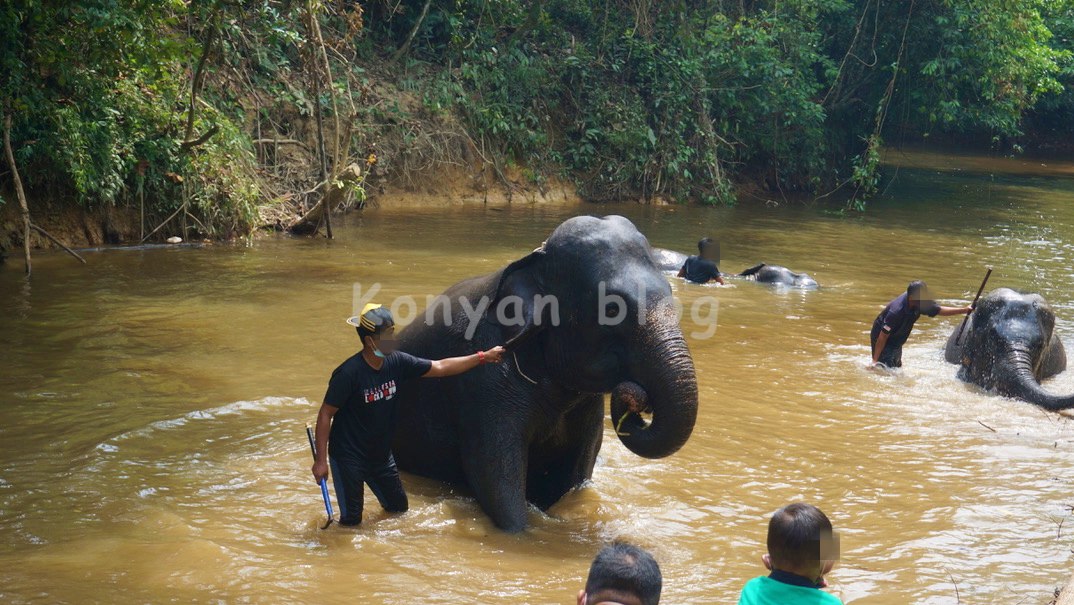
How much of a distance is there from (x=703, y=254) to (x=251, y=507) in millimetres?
9222

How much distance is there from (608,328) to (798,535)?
243cm

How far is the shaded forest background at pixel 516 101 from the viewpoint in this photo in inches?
567

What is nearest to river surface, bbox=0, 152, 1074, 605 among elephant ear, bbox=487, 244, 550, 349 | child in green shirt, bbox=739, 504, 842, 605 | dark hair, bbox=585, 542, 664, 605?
elephant ear, bbox=487, 244, 550, 349

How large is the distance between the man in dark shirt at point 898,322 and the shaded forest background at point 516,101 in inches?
304

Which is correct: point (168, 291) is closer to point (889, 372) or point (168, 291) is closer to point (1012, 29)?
point (889, 372)

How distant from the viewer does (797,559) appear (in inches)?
135

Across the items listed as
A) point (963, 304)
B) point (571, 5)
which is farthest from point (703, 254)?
point (571, 5)

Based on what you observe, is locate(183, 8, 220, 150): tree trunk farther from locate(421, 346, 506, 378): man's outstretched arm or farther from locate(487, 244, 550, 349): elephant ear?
locate(421, 346, 506, 378): man's outstretched arm

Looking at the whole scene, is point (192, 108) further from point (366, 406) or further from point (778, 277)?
point (366, 406)

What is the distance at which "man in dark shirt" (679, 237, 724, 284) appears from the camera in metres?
14.4

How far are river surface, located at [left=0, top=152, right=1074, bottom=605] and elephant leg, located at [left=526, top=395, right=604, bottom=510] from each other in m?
0.09

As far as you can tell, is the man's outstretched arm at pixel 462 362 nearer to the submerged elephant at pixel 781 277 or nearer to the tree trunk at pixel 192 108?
the tree trunk at pixel 192 108

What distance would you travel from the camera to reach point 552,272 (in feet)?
19.6

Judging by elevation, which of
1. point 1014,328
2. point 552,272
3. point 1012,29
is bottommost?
point 1014,328
